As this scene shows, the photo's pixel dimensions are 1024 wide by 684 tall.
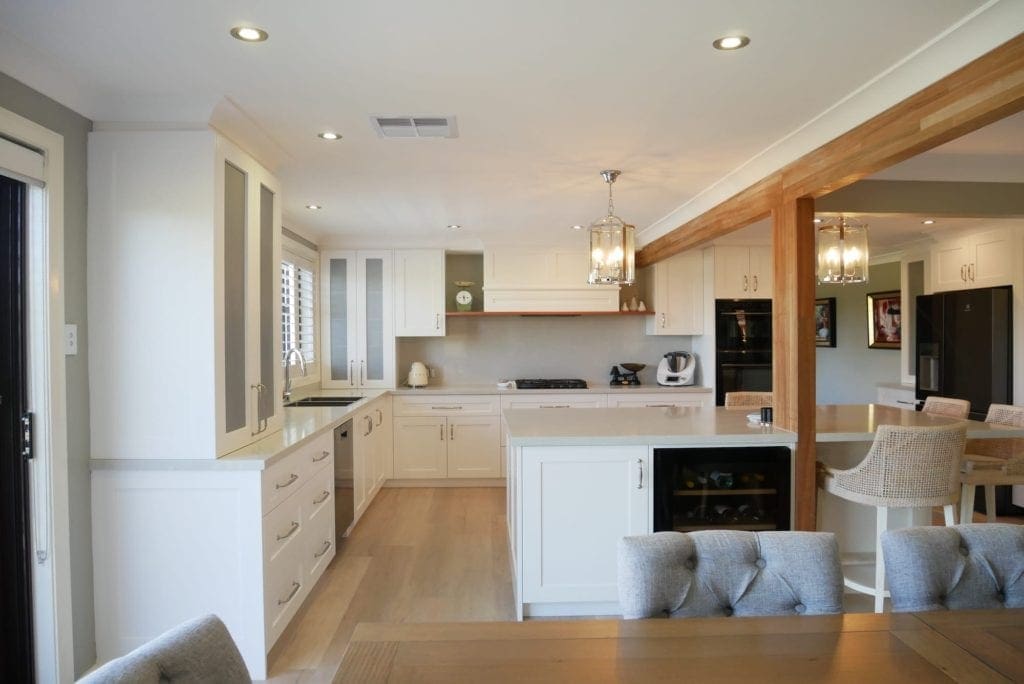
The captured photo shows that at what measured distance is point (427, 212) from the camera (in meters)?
4.20

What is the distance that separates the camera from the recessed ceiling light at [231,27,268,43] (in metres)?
1.71

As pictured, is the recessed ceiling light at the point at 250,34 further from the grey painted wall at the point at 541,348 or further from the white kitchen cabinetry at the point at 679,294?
the white kitchen cabinetry at the point at 679,294

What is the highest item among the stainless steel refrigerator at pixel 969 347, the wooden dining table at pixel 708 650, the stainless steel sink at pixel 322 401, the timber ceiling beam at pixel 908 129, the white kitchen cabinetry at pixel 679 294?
the timber ceiling beam at pixel 908 129

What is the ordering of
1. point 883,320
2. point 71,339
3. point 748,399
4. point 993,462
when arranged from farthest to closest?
point 883,320 < point 748,399 < point 993,462 < point 71,339

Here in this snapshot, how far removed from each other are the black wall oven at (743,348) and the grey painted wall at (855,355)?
6.51 ft

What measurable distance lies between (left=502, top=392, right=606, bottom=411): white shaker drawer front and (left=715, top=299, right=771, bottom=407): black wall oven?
1144 millimetres

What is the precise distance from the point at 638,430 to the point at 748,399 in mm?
1533

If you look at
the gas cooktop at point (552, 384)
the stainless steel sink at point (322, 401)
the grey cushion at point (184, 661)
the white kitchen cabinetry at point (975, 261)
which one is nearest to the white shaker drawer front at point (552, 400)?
the gas cooktop at point (552, 384)

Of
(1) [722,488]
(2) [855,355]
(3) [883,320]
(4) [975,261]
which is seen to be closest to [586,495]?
(1) [722,488]

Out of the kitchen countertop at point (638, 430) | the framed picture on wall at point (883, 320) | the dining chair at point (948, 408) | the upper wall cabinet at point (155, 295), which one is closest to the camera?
the upper wall cabinet at point (155, 295)

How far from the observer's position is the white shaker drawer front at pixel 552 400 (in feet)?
17.1

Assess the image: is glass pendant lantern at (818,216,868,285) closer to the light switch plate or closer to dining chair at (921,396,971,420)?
dining chair at (921,396,971,420)

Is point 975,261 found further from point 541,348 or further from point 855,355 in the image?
point 541,348

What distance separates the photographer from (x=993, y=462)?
2.97m
